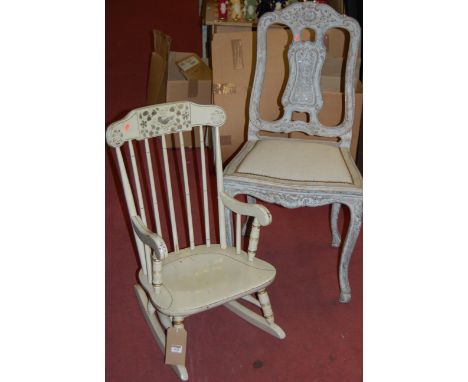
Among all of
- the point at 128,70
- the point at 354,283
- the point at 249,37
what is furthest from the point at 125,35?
the point at 354,283

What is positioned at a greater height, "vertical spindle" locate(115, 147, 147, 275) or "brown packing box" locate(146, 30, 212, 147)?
"brown packing box" locate(146, 30, 212, 147)

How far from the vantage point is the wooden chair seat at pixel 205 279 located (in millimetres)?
1865

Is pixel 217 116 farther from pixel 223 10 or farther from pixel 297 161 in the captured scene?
pixel 223 10

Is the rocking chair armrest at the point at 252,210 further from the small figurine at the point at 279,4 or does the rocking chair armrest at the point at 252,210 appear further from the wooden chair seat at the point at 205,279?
the small figurine at the point at 279,4

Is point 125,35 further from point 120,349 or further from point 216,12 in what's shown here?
point 120,349

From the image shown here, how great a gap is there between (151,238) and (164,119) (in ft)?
1.51

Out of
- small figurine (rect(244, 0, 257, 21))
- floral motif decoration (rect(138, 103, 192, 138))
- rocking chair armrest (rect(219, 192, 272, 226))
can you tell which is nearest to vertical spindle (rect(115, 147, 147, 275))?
floral motif decoration (rect(138, 103, 192, 138))

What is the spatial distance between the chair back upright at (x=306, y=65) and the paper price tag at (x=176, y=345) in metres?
1.09

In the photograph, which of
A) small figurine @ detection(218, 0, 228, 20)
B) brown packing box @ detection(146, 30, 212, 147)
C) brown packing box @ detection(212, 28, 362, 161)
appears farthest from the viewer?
small figurine @ detection(218, 0, 228, 20)

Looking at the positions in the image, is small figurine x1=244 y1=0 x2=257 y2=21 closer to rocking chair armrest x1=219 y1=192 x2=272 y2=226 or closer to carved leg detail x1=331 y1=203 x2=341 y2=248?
carved leg detail x1=331 y1=203 x2=341 y2=248

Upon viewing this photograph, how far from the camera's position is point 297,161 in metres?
2.37

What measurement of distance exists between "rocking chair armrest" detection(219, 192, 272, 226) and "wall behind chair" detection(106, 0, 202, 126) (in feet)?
7.71

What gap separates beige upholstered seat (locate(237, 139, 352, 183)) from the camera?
226 centimetres

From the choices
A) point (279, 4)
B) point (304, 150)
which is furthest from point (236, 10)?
point (304, 150)
